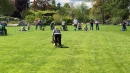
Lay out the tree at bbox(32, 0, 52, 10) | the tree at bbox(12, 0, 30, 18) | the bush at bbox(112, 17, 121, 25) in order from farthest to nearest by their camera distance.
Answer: the tree at bbox(12, 0, 30, 18) < the tree at bbox(32, 0, 52, 10) < the bush at bbox(112, 17, 121, 25)

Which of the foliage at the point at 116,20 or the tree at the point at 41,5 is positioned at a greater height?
the tree at the point at 41,5

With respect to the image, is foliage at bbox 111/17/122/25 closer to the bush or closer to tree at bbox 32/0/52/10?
the bush

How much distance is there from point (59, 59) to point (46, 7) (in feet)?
291

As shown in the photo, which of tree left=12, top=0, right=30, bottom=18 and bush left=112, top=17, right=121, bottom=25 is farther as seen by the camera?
tree left=12, top=0, right=30, bottom=18

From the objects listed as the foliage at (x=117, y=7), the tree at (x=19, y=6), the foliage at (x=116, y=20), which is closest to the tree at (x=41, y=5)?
the tree at (x=19, y=6)

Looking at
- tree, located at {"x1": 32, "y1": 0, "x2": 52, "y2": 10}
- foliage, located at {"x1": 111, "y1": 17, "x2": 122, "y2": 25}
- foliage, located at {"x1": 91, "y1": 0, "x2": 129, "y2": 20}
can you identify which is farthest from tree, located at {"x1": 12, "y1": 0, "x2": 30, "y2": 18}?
foliage, located at {"x1": 111, "y1": 17, "x2": 122, "y2": 25}

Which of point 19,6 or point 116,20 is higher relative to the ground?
point 19,6

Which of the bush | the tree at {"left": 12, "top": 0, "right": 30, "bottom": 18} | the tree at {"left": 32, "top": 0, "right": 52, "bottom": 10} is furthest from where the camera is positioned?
the tree at {"left": 12, "top": 0, "right": 30, "bottom": 18}

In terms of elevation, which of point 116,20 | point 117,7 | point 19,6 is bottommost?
point 116,20

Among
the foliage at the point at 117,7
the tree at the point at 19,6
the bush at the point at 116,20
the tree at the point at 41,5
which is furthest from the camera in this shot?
the tree at the point at 19,6

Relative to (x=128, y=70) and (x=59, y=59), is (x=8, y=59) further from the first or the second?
(x=128, y=70)

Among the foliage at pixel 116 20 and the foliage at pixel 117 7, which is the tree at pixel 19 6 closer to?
the foliage at pixel 117 7

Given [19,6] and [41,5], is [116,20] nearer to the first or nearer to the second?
[41,5]

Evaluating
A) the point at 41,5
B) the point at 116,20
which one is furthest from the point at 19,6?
the point at 116,20
